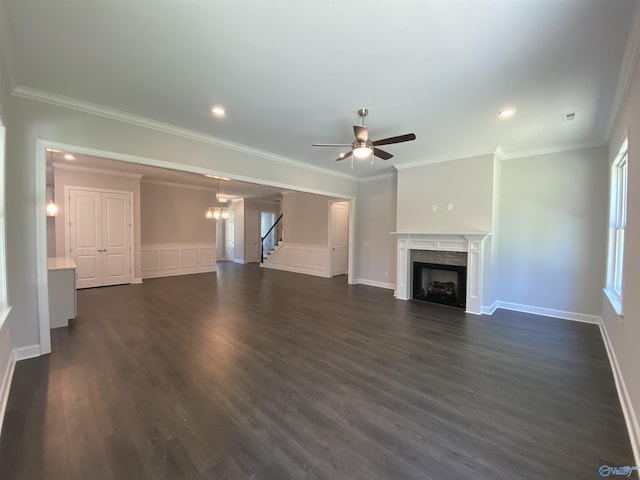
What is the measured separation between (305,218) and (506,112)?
6.82 m

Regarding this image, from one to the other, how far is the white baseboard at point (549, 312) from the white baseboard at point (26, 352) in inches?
269

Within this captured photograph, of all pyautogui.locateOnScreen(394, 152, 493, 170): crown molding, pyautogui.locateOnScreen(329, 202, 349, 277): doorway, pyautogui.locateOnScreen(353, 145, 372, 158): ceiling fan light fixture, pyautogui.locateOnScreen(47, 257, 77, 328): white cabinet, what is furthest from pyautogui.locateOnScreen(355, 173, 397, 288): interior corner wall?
pyautogui.locateOnScreen(47, 257, 77, 328): white cabinet

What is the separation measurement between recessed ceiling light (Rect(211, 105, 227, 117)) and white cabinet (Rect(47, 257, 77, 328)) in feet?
10.6

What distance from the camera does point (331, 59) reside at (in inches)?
94.4

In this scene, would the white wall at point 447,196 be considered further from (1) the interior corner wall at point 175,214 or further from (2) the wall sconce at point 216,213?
(1) the interior corner wall at point 175,214

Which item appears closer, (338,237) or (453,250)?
(453,250)

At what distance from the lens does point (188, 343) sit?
11.5ft

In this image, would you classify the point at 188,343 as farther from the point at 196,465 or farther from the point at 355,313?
the point at 355,313

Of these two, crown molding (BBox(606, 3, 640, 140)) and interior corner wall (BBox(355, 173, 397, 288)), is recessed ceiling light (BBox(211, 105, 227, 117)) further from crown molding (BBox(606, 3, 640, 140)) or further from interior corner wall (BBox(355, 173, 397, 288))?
interior corner wall (BBox(355, 173, 397, 288))

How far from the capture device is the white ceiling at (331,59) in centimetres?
190

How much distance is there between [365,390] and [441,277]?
3.98m

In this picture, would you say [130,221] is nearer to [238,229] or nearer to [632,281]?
[238,229]

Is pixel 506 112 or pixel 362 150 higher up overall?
pixel 506 112

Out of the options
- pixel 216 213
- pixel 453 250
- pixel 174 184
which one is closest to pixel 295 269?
pixel 216 213
